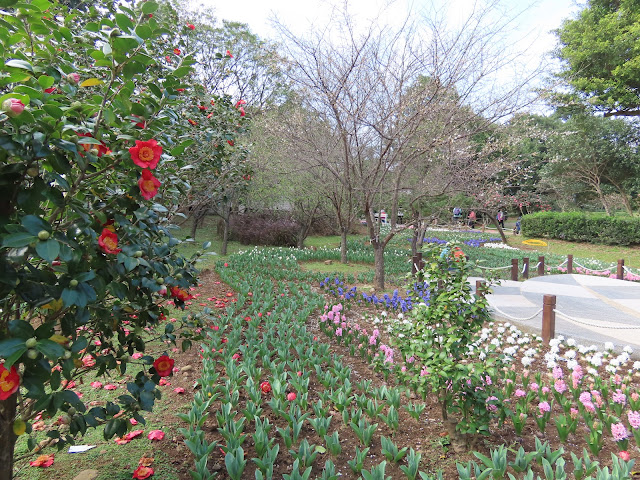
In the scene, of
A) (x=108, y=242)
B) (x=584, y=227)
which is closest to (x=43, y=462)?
(x=108, y=242)

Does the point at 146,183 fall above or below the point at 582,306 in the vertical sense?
above

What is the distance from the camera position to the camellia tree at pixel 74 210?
43.0 inches

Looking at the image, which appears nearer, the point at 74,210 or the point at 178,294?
the point at 74,210

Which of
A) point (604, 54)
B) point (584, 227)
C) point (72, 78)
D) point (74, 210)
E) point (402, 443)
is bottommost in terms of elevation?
point (402, 443)

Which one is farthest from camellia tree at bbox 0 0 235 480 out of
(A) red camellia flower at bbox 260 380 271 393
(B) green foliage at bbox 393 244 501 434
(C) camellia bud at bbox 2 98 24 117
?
(B) green foliage at bbox 393 244 501 434

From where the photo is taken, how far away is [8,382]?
3.67 ft

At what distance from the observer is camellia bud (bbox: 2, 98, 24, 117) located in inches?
39.2

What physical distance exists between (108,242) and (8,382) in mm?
499

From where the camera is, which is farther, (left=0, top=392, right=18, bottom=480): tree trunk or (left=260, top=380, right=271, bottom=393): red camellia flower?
(left=260, top=380, right=271, bottom=393): red camellia flower

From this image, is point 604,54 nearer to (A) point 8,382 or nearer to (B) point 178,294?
(B) point 178,294

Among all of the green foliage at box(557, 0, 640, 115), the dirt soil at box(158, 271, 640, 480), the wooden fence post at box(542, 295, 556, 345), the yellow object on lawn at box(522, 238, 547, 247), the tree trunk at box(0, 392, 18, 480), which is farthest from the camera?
the yellow object on lawn at box(522, 238, 547, 247)

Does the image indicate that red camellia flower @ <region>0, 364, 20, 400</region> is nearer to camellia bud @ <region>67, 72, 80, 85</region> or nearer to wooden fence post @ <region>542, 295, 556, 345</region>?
camellia bud @ <region>67, 72, 80, 85</region>

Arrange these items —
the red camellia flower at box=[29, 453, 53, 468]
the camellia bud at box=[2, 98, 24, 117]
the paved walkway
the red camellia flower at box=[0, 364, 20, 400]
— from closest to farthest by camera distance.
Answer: the camellia bud at box=[2, 98, 24, 117] < the red camellia flower at box=[0, 364, 20, 400] < the red camellia flower at box=[29, 453, 53, 468] < the paved walkway

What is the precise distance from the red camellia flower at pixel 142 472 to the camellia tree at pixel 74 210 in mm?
653
